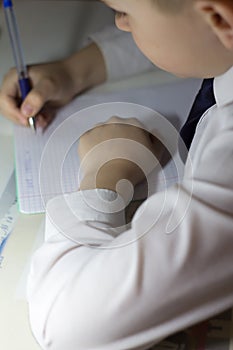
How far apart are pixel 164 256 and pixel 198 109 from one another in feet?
1.07

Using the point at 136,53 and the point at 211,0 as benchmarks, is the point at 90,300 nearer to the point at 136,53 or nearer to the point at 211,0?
the point at 211,0

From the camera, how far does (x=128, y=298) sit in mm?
501

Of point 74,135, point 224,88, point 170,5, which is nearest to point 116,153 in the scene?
point 74,135

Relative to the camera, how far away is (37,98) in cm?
87

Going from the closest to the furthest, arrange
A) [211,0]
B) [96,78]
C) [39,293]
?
1. [211,0]
2. [39,293]
3. [96,78]

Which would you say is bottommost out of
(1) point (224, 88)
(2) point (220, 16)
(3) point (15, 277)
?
(3) point (15, 277)

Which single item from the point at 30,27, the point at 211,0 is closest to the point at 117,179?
the point at 211,0

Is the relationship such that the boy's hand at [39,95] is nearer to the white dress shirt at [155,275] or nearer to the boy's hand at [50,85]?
the boy's hand at [50,85]

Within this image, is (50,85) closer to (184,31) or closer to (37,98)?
(37,98)

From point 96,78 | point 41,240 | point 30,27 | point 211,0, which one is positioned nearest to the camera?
point 211,0

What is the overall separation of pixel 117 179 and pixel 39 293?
19cm

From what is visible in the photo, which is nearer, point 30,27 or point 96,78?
point 96,78

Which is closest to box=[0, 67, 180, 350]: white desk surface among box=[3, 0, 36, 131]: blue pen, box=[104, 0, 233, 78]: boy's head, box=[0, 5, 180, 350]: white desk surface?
box=[0, 5, 180, 350]: white desk surface

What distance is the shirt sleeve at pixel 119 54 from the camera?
0.96 metres
